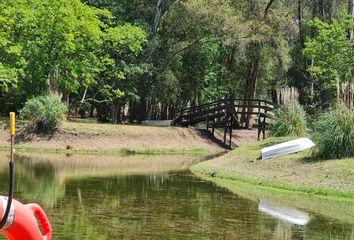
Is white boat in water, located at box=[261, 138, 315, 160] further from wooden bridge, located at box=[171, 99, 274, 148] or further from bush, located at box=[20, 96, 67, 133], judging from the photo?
wooden bridge, located at box=[171, 99, 274, 148]

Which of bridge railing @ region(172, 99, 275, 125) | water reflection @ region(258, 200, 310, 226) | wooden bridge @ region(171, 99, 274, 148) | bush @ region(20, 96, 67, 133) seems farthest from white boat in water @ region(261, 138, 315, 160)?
bridge railing @ region(172, 99, 275, 125)

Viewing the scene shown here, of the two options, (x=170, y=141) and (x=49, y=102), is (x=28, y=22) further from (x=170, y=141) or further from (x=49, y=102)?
(x=170, y=141)

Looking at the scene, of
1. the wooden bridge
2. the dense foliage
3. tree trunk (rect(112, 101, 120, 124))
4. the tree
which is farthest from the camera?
tree trunk (rect(112, 101, 120, 124))

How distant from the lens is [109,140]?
108 ft

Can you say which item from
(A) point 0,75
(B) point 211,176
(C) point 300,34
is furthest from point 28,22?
(C) point 300,34

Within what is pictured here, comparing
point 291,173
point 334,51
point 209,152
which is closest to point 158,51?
point 209,152

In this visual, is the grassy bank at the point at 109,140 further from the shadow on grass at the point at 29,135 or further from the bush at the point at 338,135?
the bush at the point at 338,135

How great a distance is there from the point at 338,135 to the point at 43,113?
18.2 metres

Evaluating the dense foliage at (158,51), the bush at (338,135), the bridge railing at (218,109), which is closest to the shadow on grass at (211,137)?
the bridge railing at (218,109)

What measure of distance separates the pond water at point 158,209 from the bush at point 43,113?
34.4ft

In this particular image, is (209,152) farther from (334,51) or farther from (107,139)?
(334,51)

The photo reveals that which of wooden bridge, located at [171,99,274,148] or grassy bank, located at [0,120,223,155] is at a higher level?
wooden bridge, located at [171,99,274,148]

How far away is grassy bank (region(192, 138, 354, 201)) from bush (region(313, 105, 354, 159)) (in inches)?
21.0

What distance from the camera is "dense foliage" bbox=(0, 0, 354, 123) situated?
34625mm
